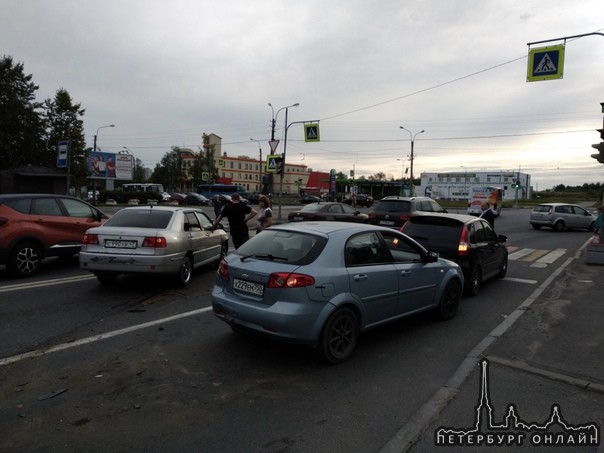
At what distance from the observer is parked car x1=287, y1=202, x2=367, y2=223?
19.1m

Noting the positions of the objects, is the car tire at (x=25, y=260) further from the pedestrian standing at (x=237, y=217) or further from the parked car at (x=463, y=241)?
the parked car at (x=463, y=241)

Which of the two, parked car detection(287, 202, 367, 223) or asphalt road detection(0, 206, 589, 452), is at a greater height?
parked car detection(287, 202, 367, 223)

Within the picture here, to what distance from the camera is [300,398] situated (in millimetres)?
3621

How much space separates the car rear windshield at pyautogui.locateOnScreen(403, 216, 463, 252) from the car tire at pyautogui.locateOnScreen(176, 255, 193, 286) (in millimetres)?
4186

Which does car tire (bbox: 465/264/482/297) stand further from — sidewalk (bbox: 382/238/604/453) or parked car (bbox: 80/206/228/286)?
parked car (bbox: 80/206/228/286)

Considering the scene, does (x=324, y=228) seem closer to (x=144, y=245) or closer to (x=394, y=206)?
(x=144, y=245)

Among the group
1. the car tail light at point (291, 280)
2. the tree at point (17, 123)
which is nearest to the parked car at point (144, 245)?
the car tail light at point (291, 280)

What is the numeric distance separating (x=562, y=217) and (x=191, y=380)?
24.8m

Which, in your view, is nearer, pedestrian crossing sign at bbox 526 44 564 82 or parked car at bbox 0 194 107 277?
parked car at bbox 0 194 107 277

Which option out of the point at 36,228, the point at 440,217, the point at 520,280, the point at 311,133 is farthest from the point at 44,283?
the point at 311,133

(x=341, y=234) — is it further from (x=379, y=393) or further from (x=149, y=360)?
(x=149, y=360)

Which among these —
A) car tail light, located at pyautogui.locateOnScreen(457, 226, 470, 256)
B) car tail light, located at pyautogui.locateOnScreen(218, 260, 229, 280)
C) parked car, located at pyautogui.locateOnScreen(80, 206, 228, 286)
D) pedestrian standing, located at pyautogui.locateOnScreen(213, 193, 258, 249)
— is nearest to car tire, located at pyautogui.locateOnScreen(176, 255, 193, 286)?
parked car, located at pyautogui.locateOnScreen(80, 206, 228, 286)

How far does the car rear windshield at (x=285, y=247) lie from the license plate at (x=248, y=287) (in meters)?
0.33

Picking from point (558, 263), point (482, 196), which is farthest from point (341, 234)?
point (482, 196)
